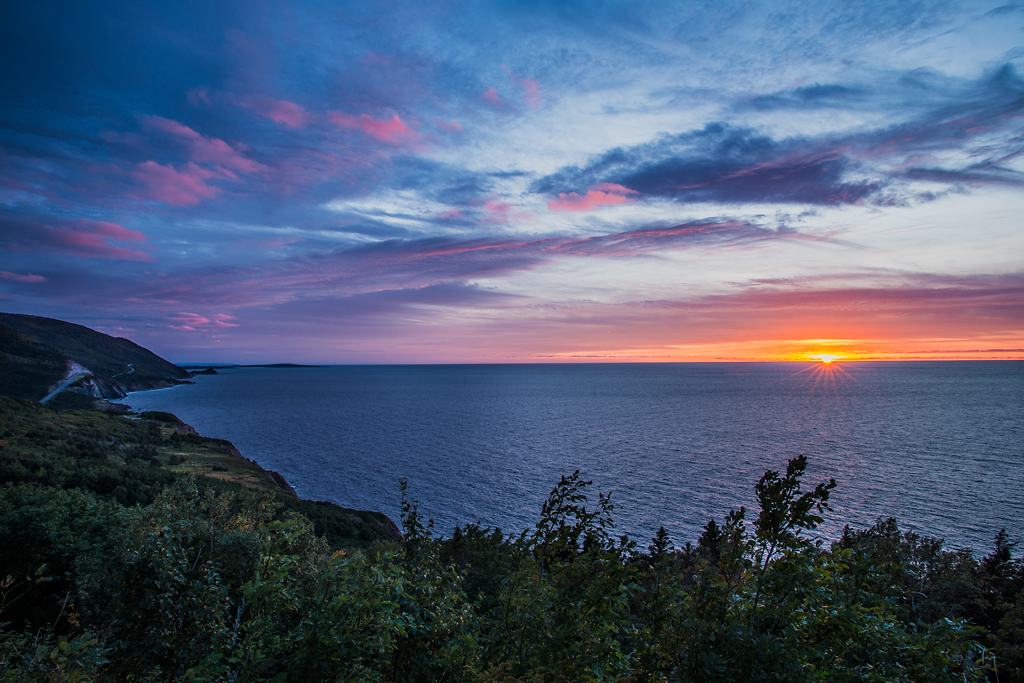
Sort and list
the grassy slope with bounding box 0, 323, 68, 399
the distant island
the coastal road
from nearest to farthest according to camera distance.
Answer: the distant island < the coastal road < the grassy slope with bounding box 0, 323, 68, 399

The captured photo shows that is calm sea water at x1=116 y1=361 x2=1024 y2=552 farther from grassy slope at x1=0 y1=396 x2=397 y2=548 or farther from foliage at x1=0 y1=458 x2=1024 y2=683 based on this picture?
foliage at x1=0 y1=458 x2=1024 y2=683

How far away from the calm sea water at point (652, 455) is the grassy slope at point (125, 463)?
9.44 meters

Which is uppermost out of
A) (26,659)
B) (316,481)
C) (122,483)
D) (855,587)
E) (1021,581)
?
(855,587)

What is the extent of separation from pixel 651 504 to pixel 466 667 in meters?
54.3

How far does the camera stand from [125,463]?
45.1m

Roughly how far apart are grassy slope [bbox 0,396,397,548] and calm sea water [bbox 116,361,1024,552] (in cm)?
944

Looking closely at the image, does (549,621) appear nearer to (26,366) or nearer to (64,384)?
(64,384)

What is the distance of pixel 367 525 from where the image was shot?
47.3 m

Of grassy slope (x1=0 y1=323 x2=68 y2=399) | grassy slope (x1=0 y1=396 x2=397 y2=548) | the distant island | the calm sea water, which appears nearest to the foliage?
grassy slope (x1=0 y1=396 x2=397 y2=548)

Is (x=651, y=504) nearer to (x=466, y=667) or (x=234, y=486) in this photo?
(x=234, y=486)

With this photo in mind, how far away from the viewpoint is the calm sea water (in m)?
54.6

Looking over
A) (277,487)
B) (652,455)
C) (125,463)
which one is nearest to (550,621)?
(125,463)

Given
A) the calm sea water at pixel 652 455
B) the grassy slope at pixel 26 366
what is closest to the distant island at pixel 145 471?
the grassy slope at pixel 26 366

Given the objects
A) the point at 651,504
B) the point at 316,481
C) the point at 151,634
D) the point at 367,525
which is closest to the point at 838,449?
the point at 651,504
